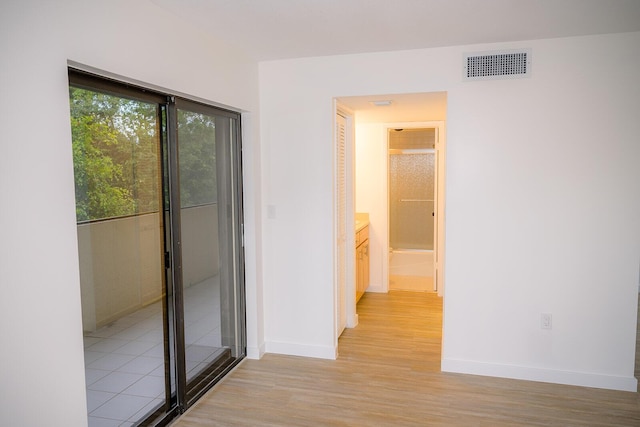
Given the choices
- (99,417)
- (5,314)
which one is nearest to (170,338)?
(99,417)

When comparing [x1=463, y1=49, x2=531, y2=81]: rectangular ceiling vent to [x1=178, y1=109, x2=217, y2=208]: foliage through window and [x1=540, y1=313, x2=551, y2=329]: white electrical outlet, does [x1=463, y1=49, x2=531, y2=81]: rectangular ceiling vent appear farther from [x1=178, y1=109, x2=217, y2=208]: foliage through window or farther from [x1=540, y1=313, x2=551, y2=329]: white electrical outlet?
[x1=178, y1=109, x2=217, y2=208]: foliage through window

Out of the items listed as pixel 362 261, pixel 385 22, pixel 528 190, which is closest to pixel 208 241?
pixel 385 22

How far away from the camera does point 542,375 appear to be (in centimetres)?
347

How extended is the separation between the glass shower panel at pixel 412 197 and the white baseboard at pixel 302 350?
3.06m

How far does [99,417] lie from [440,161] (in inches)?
179

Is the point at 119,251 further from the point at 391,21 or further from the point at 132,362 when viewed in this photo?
the point at 391,21

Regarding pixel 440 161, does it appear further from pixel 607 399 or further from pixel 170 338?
pixel 170 338

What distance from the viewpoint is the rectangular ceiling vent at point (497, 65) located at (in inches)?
130

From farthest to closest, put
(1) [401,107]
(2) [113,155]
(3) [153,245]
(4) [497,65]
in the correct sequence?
(1) [401,107]
(4) [497,65]
(3) [153,245]
(2) [113,155]

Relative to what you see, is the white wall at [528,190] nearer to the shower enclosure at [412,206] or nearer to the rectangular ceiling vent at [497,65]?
the rectangular ceiling vent at [497,65]

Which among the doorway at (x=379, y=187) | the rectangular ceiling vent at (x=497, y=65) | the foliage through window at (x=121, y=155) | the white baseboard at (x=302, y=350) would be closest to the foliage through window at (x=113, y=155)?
the foliage through window at (x=121, y=155)

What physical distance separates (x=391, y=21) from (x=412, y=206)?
12.8 feet

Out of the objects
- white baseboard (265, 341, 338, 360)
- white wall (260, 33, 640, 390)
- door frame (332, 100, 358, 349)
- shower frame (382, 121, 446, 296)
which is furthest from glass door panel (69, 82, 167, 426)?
shower frame (382, 121, 446, 296)

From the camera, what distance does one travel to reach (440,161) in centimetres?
570
